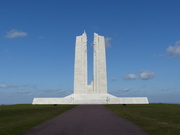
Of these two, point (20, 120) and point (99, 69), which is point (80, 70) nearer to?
point (99, 69)

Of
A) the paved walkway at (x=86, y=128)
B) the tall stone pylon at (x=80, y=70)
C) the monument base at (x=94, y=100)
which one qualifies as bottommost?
the paved walkway at (x=86, y=128)

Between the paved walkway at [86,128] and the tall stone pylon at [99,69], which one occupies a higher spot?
the tall stone pylon at [99,69]

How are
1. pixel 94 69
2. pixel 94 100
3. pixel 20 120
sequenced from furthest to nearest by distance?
pixel 94 69 < pixel 94 100 < pixel 20 120

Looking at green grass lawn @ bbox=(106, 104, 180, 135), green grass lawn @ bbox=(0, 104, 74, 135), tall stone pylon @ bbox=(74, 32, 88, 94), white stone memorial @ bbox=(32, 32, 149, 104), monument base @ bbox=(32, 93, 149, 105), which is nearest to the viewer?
green grass lawn @ bbox=(106, 104, 180, 135)

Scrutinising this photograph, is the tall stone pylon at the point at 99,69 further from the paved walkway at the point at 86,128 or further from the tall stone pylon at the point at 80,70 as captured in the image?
the paved walkway at the point at 86,128

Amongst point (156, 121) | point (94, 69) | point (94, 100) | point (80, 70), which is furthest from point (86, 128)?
point (94, 69)

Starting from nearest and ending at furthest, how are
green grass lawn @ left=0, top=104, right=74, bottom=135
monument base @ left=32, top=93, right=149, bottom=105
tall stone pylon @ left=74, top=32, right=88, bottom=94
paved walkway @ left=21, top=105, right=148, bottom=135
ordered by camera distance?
paved walkway @ left=21, top=105, right=148, bottom=135 → green grass lawn @ left=0, top=104, right=74, bottom=135 → monument base @ left=32, top=93, right=149, bottom=105 → tall stone pylon @ left=74, top=32, right=88, bottom=94

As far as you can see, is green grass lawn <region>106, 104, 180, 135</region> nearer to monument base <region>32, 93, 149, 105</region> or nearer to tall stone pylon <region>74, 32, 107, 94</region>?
monument base <region>32, 93, 149, 105</region>

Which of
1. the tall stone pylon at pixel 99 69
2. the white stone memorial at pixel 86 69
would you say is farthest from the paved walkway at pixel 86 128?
the tall stone pylon at pixel 99 69

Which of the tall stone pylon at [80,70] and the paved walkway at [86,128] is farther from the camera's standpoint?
the tall stone pylon at [80,70]

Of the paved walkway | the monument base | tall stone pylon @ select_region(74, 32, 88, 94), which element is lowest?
the paved walkway

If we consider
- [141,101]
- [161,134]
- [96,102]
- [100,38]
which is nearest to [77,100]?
[96,102]

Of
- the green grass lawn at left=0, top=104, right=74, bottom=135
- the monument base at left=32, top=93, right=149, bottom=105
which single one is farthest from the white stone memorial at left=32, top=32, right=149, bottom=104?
the green grass lawn at left=0, top=104, right=74, bottom=135

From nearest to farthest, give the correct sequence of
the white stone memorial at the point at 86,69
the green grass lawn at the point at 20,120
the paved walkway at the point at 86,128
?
the paved walkway at the point at 86,128 < the green grass lawn at the point at 20,120 < the white stone memorial at the point at 86,69
